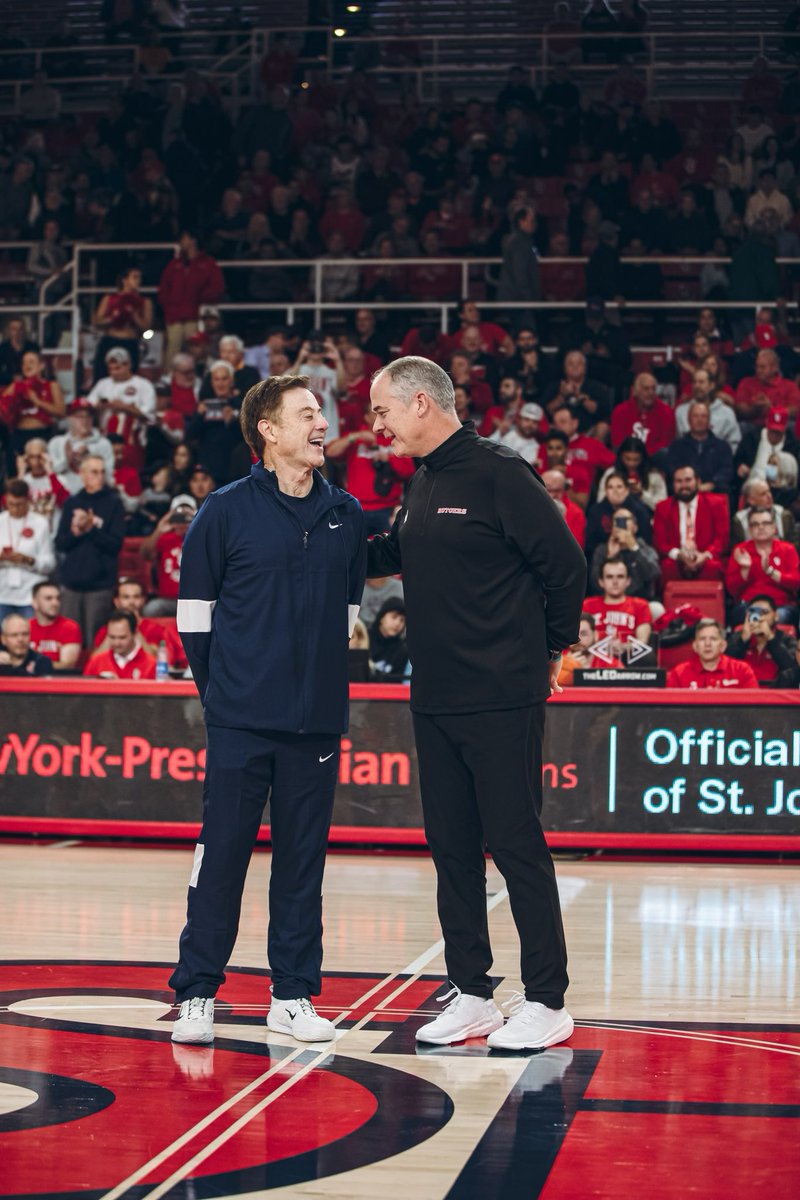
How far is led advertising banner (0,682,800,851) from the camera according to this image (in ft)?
35.3

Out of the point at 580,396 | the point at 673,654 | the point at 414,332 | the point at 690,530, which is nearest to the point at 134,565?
the point at 414,332

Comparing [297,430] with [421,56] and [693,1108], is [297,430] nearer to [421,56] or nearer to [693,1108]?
[693,1108]

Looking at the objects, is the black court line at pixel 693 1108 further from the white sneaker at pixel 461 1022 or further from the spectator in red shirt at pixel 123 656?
the spectator in red shirt at pixel 123 656

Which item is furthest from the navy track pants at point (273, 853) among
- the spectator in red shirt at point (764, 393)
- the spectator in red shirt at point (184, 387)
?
the spectator in red shirt at point (184, 387)

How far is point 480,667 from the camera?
5.55 m

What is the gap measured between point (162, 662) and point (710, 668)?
3.78 metres

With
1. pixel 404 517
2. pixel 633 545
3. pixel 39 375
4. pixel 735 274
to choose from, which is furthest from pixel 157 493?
pixel 404 517

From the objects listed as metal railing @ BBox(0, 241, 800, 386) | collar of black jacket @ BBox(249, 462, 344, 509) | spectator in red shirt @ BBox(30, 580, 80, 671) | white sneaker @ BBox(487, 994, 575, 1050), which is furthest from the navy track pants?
metal railing @ BBox(0, 241, 800, 386)

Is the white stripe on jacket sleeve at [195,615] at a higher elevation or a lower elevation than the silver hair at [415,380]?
lower

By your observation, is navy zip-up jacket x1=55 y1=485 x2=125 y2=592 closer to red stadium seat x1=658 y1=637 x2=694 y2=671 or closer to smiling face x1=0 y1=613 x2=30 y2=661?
smiling face x1=0 y1=613 x2=30 y2=661

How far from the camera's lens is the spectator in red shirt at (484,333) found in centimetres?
1719

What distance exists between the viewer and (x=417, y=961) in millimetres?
7223

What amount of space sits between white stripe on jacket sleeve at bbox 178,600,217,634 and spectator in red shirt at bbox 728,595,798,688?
744 centimetres

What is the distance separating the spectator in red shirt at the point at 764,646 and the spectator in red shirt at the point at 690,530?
1712mm
